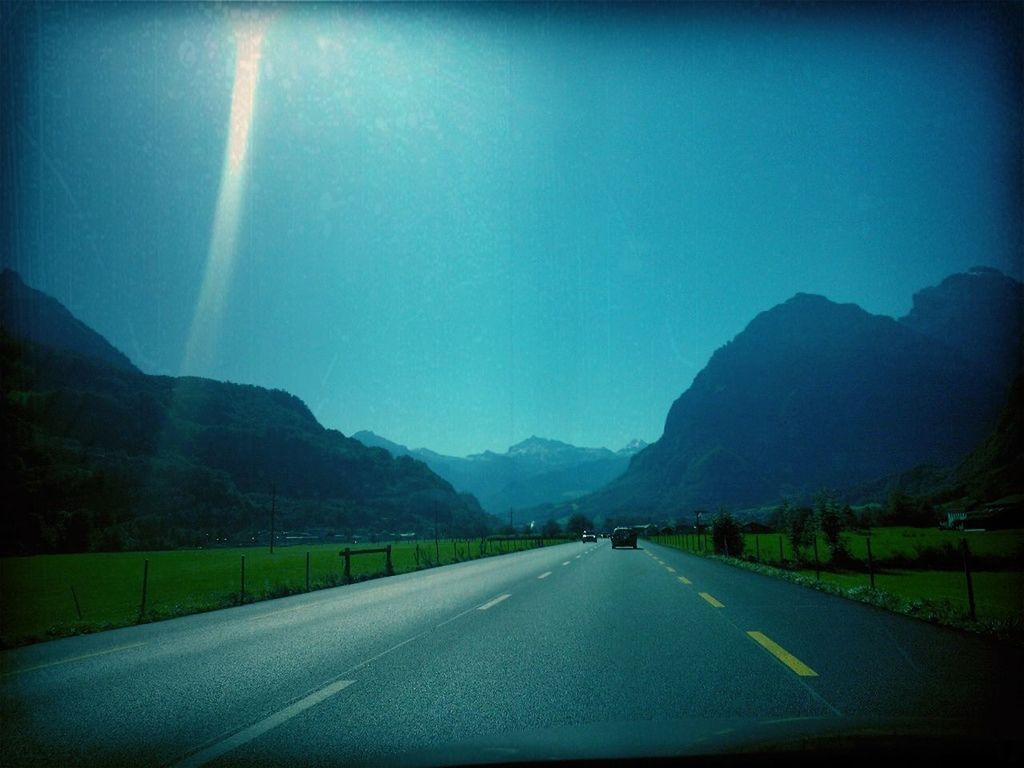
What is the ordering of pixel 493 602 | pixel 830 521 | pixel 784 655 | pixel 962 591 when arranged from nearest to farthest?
pixel 784 655, pixel 493 602, pixel 962 591, pixel 830 521

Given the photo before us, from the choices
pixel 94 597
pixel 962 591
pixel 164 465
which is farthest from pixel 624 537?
pixel 164 465

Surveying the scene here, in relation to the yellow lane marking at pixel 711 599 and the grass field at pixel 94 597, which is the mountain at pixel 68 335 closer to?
the grass field at pixel 94 597

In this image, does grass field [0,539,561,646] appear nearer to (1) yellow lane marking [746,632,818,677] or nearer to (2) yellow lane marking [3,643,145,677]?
(2) yellow lane marking [3,643,145,677]

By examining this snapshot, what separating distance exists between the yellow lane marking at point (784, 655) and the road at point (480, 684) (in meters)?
0.05

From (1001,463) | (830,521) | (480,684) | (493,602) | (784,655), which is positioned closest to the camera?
(480,684)

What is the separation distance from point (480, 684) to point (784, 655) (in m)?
3.43

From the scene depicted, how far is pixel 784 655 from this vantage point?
7141 millimetres

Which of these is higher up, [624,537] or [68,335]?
[68,335]

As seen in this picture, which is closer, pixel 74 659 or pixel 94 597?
pixel 74 659

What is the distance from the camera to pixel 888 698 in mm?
5102

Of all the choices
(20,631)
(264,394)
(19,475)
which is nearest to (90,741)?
(20,631)

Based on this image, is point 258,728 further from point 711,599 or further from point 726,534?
point 726,534

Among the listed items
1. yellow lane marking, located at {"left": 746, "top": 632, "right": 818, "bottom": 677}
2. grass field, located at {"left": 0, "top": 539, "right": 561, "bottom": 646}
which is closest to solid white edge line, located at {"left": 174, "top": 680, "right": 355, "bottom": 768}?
yellow lane marking, located at {"left": 746, "top": 632, "right": 818, "bottom": 677}

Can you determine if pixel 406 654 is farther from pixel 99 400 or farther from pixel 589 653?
pixel 99 400
